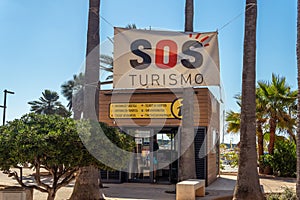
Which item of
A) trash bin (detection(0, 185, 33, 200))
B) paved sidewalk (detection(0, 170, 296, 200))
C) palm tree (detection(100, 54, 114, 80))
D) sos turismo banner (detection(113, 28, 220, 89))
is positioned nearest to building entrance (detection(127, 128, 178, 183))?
paved sidewalk (detection(0, 170, 296, 200))

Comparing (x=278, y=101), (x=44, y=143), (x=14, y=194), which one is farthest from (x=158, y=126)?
(x=44, y=143)

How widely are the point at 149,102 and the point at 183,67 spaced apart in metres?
4.20

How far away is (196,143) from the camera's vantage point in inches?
585

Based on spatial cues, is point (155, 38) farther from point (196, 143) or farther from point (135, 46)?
point (196, 143)

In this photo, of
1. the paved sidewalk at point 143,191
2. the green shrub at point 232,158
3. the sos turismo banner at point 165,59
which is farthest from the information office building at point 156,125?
the green shrub at point 232,158

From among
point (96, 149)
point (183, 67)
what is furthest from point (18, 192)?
point (183, 67)

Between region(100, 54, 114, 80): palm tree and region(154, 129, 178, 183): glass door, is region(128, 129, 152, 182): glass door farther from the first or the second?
region(100, 54, 114, 80): palm tree

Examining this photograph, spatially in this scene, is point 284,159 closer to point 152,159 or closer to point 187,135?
point 152,159

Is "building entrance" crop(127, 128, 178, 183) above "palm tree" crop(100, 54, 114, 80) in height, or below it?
below

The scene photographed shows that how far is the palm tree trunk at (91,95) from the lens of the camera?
9.81m

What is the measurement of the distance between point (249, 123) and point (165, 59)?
3.15m

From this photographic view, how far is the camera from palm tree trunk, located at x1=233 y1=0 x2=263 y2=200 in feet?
28.7

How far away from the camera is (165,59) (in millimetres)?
10789

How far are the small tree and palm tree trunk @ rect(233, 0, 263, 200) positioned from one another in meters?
3.42
